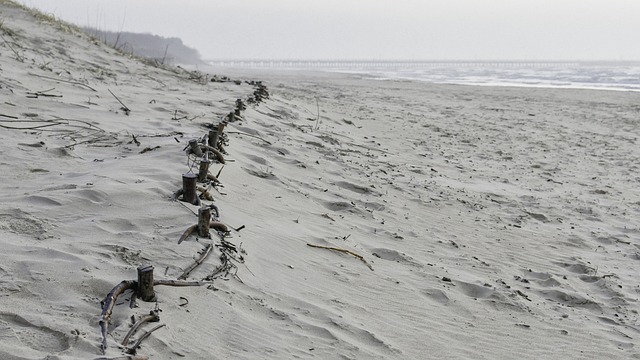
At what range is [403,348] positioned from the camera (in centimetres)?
274

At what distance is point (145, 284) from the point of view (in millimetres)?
2324

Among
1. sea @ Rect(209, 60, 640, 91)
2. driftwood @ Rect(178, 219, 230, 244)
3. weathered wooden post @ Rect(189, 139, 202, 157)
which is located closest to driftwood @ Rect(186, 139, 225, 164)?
weathered wooden post @ Rect(189, 139, 202, 157)

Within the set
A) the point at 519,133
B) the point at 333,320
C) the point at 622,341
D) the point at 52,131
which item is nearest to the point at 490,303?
the point at 622,341

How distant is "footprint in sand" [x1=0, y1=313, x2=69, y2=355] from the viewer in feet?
6.46

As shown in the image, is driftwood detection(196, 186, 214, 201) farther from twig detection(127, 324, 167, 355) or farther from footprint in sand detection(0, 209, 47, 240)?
twig detection(127, 324, 167, 355)

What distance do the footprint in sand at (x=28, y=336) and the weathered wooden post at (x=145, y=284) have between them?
35 centimetres

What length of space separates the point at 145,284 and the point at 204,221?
700 millimetres

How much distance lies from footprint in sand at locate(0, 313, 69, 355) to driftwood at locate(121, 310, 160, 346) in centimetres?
19

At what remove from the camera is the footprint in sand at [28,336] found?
1968mm

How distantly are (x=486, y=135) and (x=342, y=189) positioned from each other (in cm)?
523

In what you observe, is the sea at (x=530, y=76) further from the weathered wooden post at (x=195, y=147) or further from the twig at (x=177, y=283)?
the twig at (x=177, y=283)

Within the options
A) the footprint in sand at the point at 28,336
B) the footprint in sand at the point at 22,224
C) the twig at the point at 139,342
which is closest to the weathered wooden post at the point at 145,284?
the twig at the point at 139,342

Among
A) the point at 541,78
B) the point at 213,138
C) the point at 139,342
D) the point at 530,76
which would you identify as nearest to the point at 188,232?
the point at 139,342

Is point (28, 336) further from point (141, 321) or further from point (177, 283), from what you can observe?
point (177, 283)
